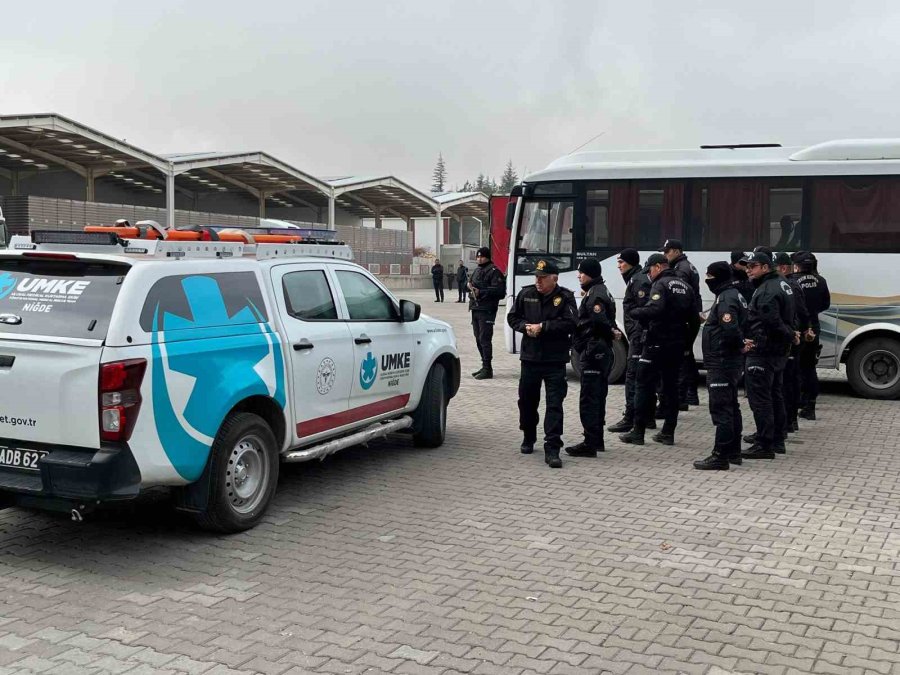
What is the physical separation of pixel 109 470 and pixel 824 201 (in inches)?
431

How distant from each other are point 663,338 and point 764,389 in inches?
41.8

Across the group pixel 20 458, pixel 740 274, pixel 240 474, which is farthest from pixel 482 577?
pixel 740 274

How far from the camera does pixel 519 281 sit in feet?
46.4

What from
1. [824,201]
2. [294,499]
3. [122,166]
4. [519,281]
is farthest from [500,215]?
[122,166]

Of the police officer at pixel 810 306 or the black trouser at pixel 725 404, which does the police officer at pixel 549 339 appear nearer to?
the black trouser at pixel 725 404

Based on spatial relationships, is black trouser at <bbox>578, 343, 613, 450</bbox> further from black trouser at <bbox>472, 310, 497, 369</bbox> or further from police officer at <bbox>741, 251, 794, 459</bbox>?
black trouser at <bbox>472, 310, 497, 369</bbox>

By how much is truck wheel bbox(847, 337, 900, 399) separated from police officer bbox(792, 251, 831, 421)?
2.11 m

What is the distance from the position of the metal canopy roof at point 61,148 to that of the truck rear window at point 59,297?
82.3 ft

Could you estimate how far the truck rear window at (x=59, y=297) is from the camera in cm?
519

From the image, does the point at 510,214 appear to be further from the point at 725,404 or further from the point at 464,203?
the point at 464,203

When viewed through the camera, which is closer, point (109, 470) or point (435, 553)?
point (109, 470)

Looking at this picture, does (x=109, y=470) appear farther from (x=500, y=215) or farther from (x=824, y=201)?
(x=500, y=215)

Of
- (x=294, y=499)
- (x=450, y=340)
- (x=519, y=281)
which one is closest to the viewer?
(x=294, y=499)

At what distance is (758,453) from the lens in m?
8.61
